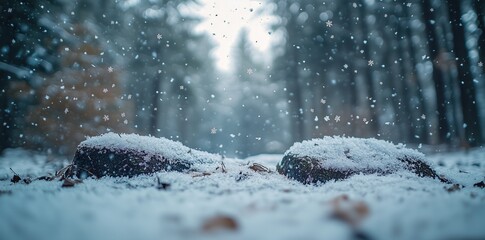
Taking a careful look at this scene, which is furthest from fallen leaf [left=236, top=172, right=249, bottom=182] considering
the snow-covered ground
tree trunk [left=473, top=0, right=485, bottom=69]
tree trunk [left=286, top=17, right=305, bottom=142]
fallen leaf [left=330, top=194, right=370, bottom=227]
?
tree trunk [left=286, top=17, right=305, bottom=142]

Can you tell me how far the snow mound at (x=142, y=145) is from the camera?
3.50 m

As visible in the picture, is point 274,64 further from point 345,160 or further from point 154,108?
point 345,160

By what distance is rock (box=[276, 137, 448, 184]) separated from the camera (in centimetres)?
320

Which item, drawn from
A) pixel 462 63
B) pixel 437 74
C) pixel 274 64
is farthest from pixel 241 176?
pixel 274 64

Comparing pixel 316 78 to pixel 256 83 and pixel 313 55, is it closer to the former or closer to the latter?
pixel 313 55

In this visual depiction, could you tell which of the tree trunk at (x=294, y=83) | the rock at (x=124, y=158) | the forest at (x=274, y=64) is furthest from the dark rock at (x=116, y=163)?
the tree trunk at (x=294, y=83)

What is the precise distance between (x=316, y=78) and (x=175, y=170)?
1788 centimetres

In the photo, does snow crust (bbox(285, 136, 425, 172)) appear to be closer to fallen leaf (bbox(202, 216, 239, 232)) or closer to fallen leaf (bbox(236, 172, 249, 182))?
fallen leaf (bbox(236, 172, 249, 182))

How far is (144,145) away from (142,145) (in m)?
0.02

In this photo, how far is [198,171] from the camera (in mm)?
3479

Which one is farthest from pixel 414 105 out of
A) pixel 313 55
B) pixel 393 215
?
pixel 393 215

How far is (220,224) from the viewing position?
1.22m

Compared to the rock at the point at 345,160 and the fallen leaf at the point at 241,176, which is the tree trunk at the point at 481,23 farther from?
the fallen leaf at the point at 241,176

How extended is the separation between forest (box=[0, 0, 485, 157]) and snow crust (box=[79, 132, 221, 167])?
7660 millimetres
